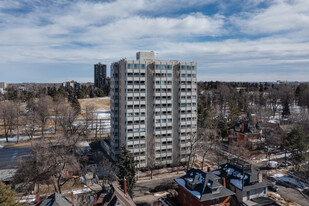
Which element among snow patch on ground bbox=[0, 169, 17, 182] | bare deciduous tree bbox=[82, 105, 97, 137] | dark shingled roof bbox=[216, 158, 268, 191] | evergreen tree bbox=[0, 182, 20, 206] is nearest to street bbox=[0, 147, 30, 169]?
snow patch on ground bbox=[0, 169, 17, 182]

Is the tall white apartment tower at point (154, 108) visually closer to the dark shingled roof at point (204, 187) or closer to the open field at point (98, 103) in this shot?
the dark shingled roof at point (204, 187)

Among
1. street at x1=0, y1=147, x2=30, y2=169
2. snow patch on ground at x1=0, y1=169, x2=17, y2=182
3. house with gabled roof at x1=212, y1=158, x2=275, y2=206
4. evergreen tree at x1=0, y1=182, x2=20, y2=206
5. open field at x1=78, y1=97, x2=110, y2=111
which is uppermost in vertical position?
open field at x1=78, y1=97, x2=110, y2=111

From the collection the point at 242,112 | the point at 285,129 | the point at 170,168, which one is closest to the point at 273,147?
the point at 285,129

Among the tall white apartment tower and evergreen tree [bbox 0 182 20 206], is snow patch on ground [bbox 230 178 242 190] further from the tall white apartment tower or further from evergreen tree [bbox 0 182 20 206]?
evergreen tree [bbox 0 182 20 206]

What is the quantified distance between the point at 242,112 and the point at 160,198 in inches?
3149

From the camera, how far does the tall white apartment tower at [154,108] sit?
4678 cm

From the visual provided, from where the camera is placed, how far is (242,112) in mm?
103750

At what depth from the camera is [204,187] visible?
2898 centimetres

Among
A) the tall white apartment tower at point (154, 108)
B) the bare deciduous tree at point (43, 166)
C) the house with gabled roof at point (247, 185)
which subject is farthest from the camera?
the tall white apartment tower at point (154, 108)

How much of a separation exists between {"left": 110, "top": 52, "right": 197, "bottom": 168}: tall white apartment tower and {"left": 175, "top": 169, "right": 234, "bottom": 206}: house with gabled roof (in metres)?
14.7

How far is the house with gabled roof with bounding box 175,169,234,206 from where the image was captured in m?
28.6

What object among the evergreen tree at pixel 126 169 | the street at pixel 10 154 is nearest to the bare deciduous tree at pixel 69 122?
the street at pixel 10 154

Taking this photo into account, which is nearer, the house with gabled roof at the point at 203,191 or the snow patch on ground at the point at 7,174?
the house with gabled roof at the point at 203,191

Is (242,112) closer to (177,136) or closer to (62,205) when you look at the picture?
(177,136)
